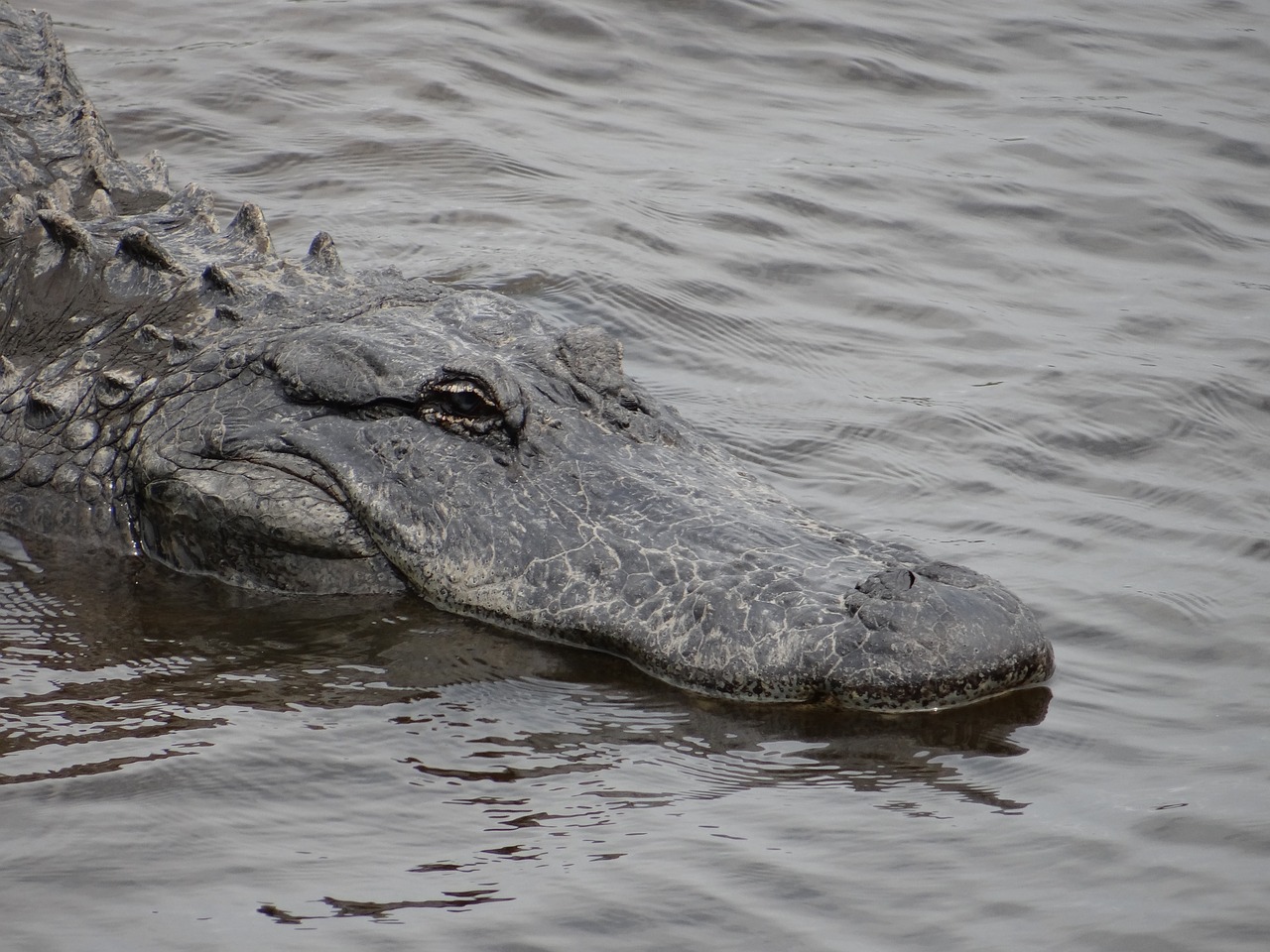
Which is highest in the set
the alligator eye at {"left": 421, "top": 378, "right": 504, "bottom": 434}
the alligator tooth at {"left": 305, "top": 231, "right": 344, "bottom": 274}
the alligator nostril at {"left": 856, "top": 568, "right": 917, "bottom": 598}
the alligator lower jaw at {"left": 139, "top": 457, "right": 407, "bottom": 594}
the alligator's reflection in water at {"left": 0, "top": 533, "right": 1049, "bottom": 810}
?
the alligator tooth at {"left": 305, "top": 231, "right": 344, "bottom": 274}

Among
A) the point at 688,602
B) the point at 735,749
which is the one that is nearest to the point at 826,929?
the point at 735,749

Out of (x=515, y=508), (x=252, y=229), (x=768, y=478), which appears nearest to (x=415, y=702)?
(x=515, y=508)

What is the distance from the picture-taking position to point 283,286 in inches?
204

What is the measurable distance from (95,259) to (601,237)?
10.9 feet

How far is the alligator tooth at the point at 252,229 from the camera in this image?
5562mm

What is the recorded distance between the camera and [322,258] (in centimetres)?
552

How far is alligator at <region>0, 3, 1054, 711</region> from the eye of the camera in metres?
3.91

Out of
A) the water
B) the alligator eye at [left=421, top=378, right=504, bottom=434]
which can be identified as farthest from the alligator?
the water

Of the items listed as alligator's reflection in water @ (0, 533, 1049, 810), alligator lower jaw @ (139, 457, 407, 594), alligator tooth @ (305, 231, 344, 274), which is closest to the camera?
alligator's reflection in water @ (0, 533, 1049, 810)

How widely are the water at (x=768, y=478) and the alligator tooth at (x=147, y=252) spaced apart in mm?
1128

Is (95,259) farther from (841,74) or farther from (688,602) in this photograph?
(841,74)

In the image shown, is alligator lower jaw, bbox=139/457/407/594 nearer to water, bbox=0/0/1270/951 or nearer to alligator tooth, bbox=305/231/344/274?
water, bbox=0/0/1270/951

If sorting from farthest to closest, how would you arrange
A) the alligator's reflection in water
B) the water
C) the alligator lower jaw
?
the alligator lower jaw → the alligator's reflection in water → the water

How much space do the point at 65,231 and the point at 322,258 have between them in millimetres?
926
